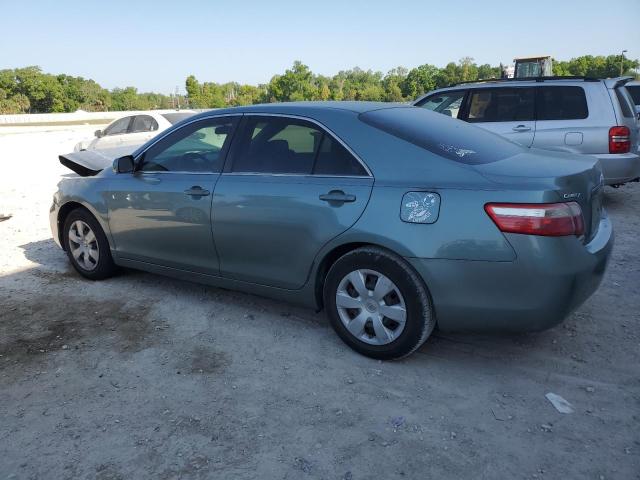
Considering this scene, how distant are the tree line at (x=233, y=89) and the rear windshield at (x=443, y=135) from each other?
64.5m

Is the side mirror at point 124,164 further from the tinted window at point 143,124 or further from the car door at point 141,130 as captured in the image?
the tinted window at point 143,124

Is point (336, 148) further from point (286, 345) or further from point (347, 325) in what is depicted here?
point (286, 345)

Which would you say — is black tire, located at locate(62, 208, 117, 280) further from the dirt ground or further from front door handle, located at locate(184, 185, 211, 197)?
front door handle, located at locate(184, 185, 211, 197)

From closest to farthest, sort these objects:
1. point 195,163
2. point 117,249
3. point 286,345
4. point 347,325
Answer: point 347,325 → point 286,345 → point 195,163 → point 117,249

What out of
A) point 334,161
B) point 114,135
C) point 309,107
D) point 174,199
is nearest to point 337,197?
point 334,161

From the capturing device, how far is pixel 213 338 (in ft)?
12.8

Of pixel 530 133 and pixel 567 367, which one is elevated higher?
pixel 530 133

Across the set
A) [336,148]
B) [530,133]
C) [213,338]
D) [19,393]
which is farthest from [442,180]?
[530,133]

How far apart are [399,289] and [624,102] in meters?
5.73

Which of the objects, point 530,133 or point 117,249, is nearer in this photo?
point 117,249

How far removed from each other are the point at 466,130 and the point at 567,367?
175cm

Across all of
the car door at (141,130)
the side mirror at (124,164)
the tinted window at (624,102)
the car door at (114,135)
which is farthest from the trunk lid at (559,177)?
the car door at (114,135)

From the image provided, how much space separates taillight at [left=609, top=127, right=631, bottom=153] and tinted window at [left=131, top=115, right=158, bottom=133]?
32.8 ft

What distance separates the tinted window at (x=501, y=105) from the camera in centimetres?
734
